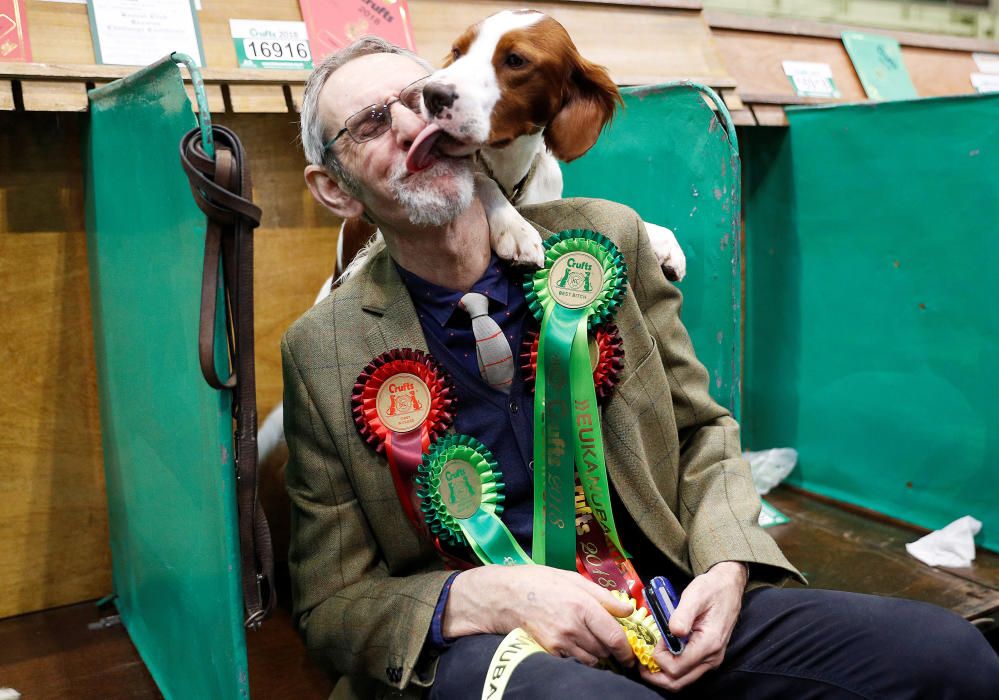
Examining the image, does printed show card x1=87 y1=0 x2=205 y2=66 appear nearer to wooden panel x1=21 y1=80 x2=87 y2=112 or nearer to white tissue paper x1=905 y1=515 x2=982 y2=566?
wooden panel x1=21 y1=80 x2=87 y2=112

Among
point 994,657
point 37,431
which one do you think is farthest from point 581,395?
point 37,431

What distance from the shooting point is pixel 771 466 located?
2674 millimetres

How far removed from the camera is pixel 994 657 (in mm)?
1111

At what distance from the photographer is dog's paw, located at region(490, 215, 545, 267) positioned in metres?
1.30

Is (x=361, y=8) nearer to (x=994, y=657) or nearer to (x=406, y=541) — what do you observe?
(x=406, y=541)

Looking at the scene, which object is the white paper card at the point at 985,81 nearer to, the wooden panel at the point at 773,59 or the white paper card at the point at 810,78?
the wooden panel at the point at 773,59

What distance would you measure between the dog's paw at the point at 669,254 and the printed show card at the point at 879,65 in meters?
1.72

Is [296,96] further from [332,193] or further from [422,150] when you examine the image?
[422,150]

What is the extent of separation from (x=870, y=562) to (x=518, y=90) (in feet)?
4.76

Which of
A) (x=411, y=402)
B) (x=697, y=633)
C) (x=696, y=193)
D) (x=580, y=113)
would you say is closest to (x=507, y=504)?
(x=411, y=402)

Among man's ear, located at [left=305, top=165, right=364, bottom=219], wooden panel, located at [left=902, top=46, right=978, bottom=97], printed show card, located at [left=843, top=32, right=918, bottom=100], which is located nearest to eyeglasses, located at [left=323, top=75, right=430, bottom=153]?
man's ear, located at [left=305, top=165, right=364, bottom=219]

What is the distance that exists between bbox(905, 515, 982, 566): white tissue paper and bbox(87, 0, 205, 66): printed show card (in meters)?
1.98

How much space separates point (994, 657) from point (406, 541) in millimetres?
762

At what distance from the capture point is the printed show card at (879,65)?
2971 millimetres
